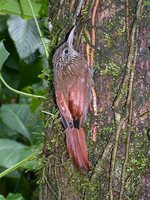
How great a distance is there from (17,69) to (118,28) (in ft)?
6.14

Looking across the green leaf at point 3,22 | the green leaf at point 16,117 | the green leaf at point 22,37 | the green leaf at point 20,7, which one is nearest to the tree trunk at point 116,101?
the green leaf at point 20,7

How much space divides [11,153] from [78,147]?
894 millimetres

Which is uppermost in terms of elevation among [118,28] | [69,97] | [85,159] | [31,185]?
[118,28]

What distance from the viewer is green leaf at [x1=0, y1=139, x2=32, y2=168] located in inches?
78.0

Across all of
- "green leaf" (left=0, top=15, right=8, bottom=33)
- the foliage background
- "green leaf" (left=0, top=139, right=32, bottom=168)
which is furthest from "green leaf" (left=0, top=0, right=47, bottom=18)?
"green leaf" (left=0, top=15, right=8, bottom=33)

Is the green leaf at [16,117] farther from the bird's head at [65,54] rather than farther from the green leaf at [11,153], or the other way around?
the bird's head at [65,54]

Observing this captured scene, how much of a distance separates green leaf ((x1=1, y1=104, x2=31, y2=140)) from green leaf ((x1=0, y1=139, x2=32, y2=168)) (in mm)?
537

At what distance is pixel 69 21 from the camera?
4.19ft

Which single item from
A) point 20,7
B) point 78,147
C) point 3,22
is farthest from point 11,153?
point 3,22

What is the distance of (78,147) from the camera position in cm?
120

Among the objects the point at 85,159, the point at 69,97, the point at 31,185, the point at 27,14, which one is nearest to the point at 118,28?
the point at 69,97

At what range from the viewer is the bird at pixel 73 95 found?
1192 millimetres

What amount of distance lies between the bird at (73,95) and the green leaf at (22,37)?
1178 mm

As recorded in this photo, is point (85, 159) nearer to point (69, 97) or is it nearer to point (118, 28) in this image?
point (69, 97)
